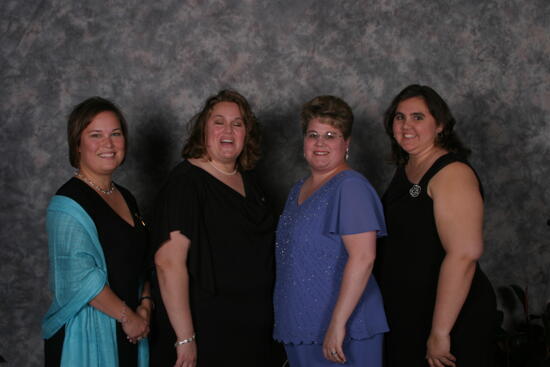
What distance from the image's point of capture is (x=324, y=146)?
7.21ft

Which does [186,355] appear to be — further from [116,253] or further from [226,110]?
[226,110]

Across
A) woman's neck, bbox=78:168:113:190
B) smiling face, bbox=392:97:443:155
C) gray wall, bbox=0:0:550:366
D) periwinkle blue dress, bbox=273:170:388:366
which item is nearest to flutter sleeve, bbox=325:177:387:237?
periwinkle blue dress, bbox=273:170:388:366

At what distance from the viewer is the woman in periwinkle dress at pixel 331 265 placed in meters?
2.02

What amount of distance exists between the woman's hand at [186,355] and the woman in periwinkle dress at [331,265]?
0.34 metres

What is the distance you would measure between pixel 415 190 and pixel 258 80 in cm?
151

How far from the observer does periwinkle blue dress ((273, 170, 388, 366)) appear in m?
2.06

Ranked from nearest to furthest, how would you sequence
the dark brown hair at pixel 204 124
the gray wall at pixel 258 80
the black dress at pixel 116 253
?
1. the black dress at pixel 116 253
2. the dark brown hair at pixel 204 124
3. the gray wall at pixel 258 80

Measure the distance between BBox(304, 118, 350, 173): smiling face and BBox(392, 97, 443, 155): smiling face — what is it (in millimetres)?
265

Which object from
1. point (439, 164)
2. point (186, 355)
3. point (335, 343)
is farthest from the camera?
point (186, 355)

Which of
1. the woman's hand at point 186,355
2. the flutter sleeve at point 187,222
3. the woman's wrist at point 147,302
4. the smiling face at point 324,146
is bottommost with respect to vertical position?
the woman's hand at point 186,355

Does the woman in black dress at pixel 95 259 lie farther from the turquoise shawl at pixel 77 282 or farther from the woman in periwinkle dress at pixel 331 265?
the woman in periwinkle dress at pixel 331 265

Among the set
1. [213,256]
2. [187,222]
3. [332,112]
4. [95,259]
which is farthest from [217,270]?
[332,112]

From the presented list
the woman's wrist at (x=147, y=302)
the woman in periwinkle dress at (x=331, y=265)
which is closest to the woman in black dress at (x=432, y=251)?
the woman in periwinkle dress at (x=331, y=265)

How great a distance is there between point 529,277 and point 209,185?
242cm
